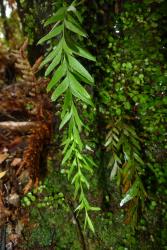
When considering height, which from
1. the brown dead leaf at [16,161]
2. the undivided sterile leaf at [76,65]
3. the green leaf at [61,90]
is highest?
the undivided sterile leaf at [76,65]

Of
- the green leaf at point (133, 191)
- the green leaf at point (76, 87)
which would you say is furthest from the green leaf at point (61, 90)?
the green leaf at point (133, 191)

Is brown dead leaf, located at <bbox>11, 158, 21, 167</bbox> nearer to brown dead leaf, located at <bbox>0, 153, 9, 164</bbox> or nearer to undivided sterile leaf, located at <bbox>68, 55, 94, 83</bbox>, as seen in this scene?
brown dead leaf, located at <bbox>0, 153, 9, 164</bbox>

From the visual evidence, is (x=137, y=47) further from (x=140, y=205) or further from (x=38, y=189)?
(x=38, y=189)

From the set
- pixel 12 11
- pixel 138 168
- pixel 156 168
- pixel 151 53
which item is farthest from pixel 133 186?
pixel 12 11

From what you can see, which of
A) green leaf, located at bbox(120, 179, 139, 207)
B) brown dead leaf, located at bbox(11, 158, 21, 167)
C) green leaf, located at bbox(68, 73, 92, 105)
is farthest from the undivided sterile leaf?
brown dead leaf, located at bbox(11, 158, 21, 167)

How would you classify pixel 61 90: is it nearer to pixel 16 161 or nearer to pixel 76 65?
pixel 76 65

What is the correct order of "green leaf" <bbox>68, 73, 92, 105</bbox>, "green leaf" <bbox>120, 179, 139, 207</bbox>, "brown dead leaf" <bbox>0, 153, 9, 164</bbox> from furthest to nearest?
"brown dead leaf" <bbox>0, 153, 9, 164</bbox> < "green leaf" <bbox>120, 179, 139, 207</bbox> < "green leaf" <bbox>68, 73, 92, 105</bbox>

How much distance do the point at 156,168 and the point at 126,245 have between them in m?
0.55

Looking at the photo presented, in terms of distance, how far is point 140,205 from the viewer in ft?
6.30

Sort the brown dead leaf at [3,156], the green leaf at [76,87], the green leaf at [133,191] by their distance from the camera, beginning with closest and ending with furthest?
the green leaf at [76,87]
the green leaf at [133,191]
the brown dead leaf at [3,156]

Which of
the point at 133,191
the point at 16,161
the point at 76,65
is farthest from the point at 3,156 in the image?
the point at 76,65

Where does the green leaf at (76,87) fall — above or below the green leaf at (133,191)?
above

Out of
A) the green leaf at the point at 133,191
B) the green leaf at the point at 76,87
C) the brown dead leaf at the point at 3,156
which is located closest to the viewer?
the green leaf at the point at 76,87

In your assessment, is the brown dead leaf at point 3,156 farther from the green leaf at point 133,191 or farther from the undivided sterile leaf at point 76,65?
the undivided sterile leaf at point 76,65
